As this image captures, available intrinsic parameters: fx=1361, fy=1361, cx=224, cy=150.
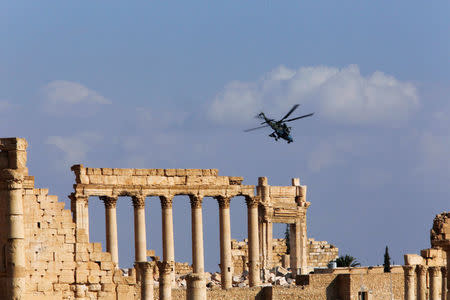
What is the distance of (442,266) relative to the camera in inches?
2958

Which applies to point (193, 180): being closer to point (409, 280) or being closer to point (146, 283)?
point (409, 280)

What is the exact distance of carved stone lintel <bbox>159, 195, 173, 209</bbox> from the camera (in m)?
75.5

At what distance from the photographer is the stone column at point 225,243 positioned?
7825 cm

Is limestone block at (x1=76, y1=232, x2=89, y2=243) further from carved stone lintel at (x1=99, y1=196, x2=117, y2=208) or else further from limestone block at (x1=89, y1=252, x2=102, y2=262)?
carved stone lintel at (x1=99, y1=196, x2=117, y2=208)

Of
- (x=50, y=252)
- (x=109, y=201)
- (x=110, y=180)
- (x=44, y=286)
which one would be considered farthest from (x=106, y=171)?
(x=44, y=286)

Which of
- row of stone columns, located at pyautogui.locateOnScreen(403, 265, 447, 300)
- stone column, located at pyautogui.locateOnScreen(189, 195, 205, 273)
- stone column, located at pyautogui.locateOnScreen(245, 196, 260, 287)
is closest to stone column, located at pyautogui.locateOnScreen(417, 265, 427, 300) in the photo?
row of stone columns, located at pyautogui.locateOnScreen(403, 265, 447, 300)

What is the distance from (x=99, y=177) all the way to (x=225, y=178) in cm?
936

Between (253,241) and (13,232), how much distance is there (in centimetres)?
4187

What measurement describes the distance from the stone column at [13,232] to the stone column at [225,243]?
1535 inches

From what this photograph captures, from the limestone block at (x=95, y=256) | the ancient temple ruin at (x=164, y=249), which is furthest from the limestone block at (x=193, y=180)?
the limestone block at (x=95, y=256)

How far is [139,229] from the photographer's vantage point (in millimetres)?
74562

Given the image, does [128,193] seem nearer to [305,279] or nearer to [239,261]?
[305,279]

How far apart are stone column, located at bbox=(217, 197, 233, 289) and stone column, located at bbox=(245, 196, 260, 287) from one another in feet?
4.03

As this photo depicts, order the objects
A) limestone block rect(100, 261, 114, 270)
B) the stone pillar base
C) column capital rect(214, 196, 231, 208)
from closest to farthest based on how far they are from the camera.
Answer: limestone block rect(100, 261, 114, 270) < the stone pillar base < column capital rect(214, 196, 231, 208)
